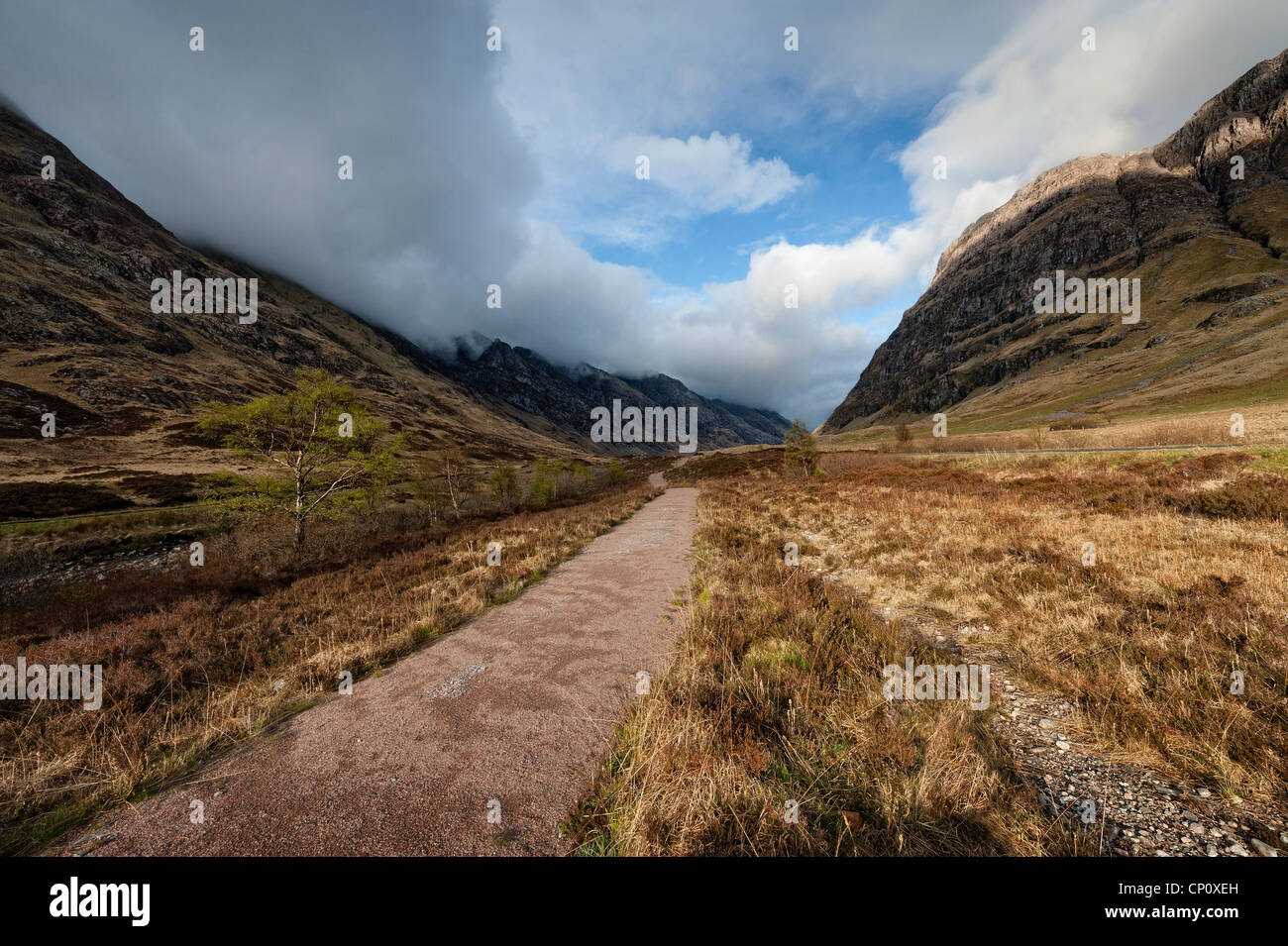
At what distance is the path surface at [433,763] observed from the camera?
3.14 m

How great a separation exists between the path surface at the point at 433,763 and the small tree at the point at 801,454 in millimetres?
38496

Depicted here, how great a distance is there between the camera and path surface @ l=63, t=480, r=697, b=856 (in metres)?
3.14

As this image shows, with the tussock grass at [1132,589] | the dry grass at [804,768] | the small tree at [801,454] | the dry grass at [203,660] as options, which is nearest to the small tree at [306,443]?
the dry grass at [203,660]

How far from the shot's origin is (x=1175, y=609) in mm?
6223

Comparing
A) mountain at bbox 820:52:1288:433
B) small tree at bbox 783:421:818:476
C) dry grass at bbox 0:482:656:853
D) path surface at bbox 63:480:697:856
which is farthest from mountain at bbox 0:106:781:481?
mountain at bbox 820:52:1288:433

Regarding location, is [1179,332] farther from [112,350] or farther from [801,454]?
[112,350]

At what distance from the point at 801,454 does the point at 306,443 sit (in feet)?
126

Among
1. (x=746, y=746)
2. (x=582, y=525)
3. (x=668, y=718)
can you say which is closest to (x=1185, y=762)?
(x=746, y=746)

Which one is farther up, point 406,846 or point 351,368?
point 351,368

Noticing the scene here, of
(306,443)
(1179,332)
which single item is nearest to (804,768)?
(306,443)

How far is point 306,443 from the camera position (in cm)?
2073

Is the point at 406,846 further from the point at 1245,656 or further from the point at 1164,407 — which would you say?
the point at 1164,407

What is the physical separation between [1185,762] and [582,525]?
54.3 feet
